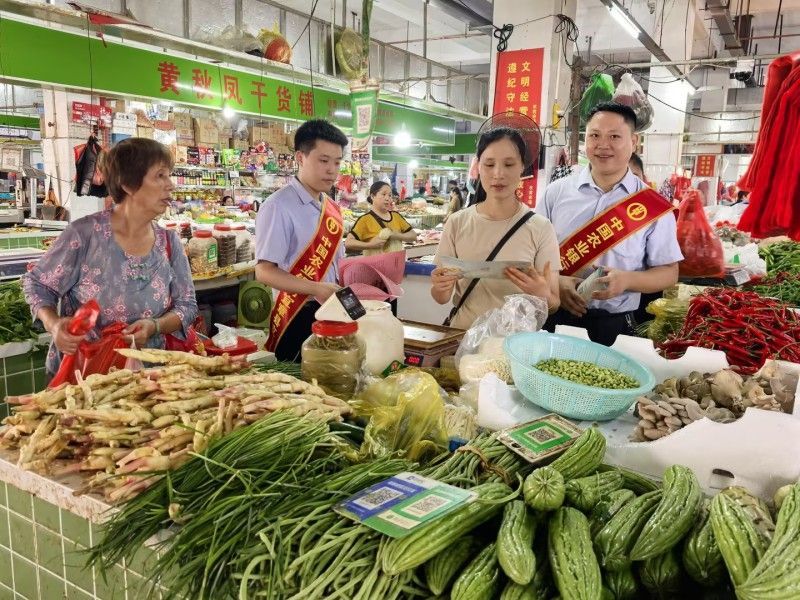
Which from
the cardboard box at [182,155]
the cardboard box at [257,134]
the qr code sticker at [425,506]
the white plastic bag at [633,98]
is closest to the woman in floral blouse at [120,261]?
the qr code sticker at [425,506]

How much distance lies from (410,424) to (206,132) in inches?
452

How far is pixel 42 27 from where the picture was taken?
6.50 meters

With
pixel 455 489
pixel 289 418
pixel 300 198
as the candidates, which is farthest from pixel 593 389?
pixel 300 198

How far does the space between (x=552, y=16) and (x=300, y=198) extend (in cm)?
A: 515

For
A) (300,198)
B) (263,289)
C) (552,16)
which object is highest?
(552,16)

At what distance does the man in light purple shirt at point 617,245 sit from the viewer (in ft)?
10.6

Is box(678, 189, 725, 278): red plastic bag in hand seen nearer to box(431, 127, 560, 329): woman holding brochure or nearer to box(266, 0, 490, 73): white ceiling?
box(431, 127, 560, 329): woman holding brochure

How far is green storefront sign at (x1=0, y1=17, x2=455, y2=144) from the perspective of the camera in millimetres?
6410

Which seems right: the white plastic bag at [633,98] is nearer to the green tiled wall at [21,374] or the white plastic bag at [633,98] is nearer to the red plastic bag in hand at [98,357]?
the red plastic bag in hand at [98,357]

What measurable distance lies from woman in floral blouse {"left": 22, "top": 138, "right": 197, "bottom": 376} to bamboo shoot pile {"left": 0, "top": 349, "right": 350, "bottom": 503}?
3.00ft

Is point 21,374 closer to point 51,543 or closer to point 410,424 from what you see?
point 51,543

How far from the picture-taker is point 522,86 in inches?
295

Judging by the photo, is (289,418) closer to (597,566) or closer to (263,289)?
(597,566)

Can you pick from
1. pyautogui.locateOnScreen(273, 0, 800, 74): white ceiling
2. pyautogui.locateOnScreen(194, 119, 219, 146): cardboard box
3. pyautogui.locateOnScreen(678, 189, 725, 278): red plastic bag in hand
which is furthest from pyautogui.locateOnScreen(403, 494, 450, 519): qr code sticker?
pyautogui.locateOnScreen(194, 119, 219, 146): cardboard box
